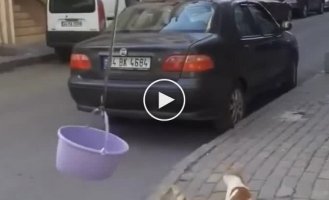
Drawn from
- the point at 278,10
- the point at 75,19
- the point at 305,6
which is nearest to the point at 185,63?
the point at 75,19

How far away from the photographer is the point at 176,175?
539 centimetres

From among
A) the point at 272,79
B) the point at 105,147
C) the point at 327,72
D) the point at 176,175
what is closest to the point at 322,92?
the point at 272,79

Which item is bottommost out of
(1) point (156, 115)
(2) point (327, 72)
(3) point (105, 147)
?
(2) point (327, 72)

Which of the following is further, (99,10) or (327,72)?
(99,10)

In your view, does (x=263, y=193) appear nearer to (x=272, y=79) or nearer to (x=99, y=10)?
(x=272, y=79)

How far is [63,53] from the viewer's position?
14.6 meters

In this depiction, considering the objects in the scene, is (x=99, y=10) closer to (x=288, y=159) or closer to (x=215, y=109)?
(x=215, y=109)

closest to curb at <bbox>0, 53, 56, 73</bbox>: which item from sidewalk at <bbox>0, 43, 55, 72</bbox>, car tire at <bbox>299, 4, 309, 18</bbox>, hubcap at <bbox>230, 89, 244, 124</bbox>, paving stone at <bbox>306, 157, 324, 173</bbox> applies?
sidewalk at <bbox>0, 43, 55, 72</bbox>

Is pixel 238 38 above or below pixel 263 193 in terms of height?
above

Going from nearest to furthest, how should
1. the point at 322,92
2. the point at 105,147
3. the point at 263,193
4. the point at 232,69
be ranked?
the point at 105,147
the point at 263,193
the point at 232,69
the point at 322,92

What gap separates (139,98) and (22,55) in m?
8.54

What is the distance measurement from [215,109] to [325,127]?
1226 millimetres

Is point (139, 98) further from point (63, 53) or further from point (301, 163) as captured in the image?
point (63, 53)

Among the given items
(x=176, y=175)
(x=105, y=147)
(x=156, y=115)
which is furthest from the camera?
(x=156, y=115)
